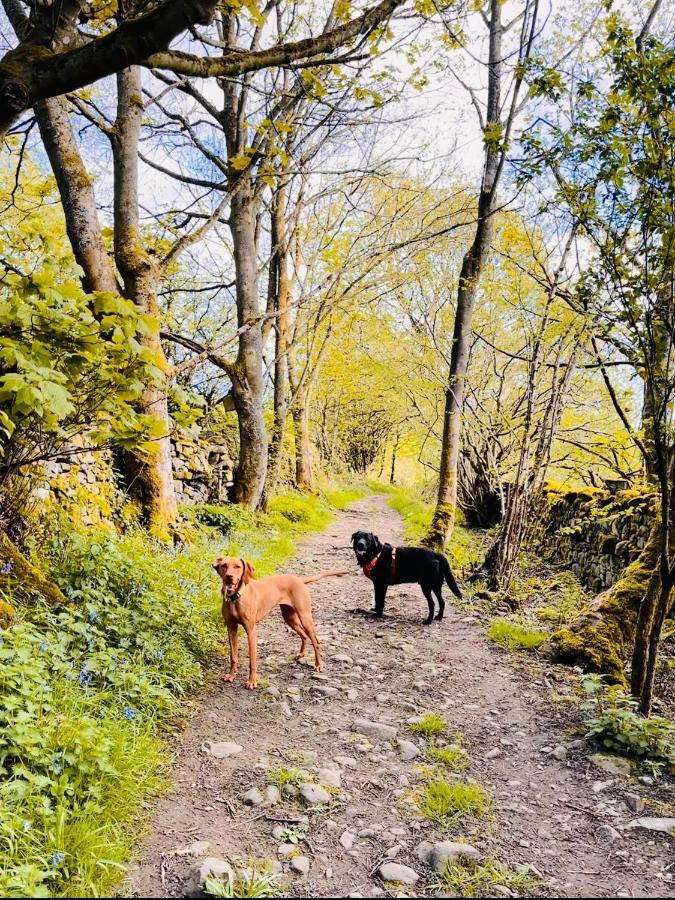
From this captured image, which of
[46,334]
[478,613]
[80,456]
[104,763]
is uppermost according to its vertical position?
[46,334]

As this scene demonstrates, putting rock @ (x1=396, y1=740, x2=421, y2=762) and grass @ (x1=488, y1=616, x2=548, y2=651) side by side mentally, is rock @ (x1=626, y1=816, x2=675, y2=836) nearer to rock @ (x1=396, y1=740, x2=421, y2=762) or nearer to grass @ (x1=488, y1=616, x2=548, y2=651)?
rock @ (x1=396, y1=740, x2=421, y2=762)

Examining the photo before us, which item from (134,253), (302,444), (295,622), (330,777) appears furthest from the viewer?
(302,444)

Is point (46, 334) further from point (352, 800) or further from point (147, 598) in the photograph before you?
point (352, 800)

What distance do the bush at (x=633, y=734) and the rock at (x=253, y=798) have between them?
251 cm

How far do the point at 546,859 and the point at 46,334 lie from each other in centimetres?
406

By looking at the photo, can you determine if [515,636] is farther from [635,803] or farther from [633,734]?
[635,803]

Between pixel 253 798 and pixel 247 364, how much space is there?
916 centimetres

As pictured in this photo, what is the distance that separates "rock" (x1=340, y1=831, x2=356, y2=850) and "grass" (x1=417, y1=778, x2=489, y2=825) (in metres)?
0.47

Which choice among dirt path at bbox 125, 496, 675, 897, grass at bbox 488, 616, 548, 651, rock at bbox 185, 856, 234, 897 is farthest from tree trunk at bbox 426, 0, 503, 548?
rock at bbox 185, 856, 234, 897

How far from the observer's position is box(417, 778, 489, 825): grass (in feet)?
9.87

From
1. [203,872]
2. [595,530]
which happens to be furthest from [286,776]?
[595,530]

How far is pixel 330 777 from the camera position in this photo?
3.33 metres

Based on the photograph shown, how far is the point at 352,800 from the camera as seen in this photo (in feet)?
10.3

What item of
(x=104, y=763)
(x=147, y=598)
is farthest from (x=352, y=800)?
(x=147, y=598)
